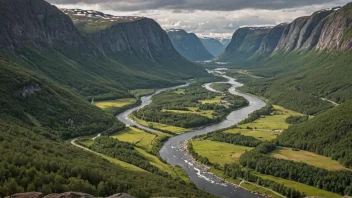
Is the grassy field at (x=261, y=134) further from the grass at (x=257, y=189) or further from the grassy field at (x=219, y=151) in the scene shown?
the grass at (x=257, y=189)

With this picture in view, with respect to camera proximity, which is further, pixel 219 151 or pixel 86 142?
pixel 86 142

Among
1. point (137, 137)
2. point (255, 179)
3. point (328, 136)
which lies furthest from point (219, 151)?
point (328, 136)

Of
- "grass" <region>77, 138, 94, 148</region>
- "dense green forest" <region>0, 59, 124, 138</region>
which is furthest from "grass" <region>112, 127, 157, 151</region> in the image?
"grass" <region>77, 138, 94, 148</region>

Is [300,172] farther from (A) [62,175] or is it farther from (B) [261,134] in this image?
(A) [62,175]

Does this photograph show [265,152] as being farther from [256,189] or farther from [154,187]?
[154,187]

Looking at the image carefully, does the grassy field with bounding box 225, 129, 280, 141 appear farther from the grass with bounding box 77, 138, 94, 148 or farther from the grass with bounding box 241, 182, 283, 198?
the grass with bounding box 77, 138, 94, 148

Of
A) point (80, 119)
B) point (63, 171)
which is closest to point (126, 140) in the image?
point (80, 119)
